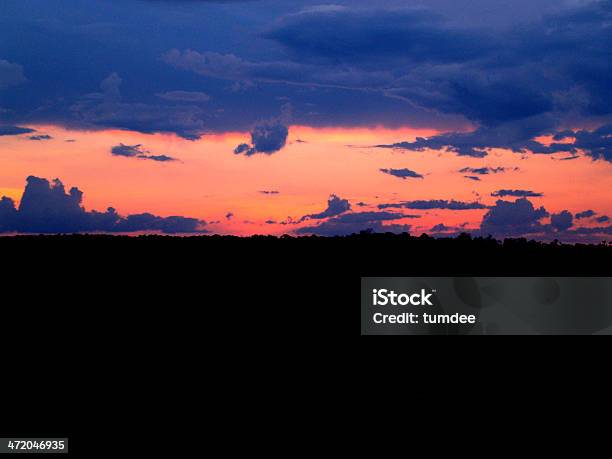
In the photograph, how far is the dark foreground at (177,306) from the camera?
31.3 meters

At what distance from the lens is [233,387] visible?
3119 cm

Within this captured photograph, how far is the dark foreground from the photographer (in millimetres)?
31297

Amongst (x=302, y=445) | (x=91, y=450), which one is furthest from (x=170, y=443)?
(x=302, y=445)

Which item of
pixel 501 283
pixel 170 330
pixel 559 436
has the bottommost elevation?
pixel 559 436

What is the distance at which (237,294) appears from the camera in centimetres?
4297

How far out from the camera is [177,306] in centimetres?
4141

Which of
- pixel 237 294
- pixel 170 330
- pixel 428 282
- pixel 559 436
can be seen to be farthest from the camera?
pixel 237 294

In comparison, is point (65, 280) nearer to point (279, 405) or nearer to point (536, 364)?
point (279, 405)

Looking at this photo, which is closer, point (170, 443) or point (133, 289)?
point (170, 443)

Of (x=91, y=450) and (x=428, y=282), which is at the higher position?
(x=428, y=282)

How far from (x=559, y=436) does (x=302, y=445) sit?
9.35 m

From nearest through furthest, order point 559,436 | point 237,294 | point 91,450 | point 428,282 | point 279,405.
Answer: point 91,450
point 559,436
point 279,405
point 428,282
point 237,294

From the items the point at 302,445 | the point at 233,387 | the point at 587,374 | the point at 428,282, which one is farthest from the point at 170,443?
the point at 587,374

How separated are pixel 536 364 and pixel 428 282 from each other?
21.4 feet
